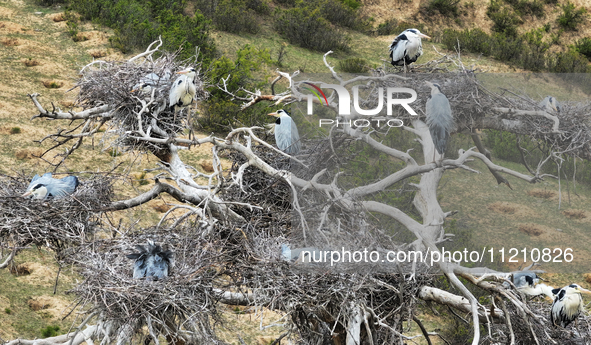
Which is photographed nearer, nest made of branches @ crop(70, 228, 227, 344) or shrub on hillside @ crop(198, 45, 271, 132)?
nest made of branches @ crop(70, 228, 227, 344)

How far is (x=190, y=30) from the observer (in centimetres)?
1447

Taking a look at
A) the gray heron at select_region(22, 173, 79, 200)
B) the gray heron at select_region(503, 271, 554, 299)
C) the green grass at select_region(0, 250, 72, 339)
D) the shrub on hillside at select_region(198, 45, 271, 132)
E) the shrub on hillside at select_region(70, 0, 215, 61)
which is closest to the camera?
the gray heron at select_region(503, 271, 554, 299)

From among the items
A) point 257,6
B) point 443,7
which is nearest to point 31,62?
point 257,6

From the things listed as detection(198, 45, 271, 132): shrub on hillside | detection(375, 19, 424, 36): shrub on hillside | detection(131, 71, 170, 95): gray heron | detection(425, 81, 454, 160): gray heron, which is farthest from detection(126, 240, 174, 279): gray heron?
detection(375, 19, 424, 36): shrub on hillside

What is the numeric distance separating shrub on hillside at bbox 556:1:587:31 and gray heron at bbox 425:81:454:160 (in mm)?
18658

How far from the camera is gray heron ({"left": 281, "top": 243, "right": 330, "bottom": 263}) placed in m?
5.17

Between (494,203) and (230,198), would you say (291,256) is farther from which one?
(494,203)

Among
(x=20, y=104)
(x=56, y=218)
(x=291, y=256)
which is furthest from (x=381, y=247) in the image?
(x=20, y=104)

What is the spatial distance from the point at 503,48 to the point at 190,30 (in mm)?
9112

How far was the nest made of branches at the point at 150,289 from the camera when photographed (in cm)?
479

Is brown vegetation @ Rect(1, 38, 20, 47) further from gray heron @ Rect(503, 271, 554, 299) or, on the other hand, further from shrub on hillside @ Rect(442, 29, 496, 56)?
gray heron @ Rect(503, 271, 554, 299)

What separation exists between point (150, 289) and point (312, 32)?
44.4 feet

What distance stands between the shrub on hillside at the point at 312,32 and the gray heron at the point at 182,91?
1121 centimetres

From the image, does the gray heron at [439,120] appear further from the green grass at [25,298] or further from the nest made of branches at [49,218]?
the green grass at [25,298]
